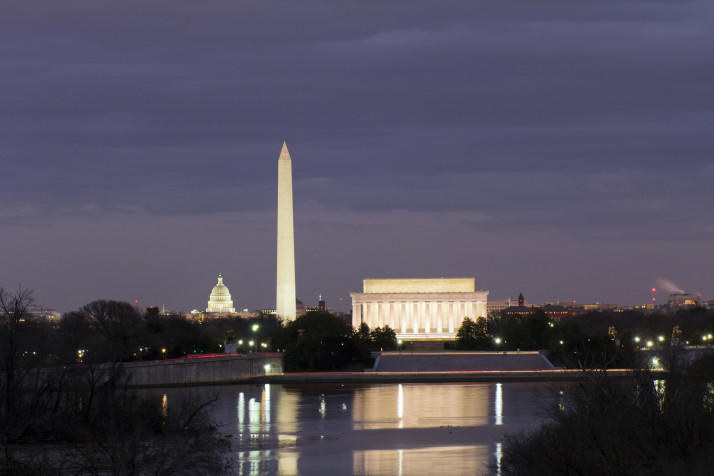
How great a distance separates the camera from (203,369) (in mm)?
80062

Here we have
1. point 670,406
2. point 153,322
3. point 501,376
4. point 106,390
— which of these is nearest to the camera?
point 670,406

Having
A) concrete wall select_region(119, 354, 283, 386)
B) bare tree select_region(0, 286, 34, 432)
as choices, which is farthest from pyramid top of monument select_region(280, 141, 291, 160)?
bare tree select_region(0, 286, 34, 432)

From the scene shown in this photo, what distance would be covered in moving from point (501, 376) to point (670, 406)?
178ft

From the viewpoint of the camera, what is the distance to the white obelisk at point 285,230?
369ft

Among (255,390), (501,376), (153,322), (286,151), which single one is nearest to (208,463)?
(255,390)

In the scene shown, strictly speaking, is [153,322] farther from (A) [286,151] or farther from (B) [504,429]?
(B) [504,429]

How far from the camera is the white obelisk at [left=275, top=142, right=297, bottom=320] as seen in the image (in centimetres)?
11244

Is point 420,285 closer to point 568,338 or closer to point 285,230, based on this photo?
point 285,230

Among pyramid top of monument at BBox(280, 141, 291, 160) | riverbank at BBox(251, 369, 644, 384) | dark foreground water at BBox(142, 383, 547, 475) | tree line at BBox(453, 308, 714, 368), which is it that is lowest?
dark foreground water at BBox(142, 383, 547, 475)

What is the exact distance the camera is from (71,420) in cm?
4112

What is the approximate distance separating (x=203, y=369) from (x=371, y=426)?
33176mm

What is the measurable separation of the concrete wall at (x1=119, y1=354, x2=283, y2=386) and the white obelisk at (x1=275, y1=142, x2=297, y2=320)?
85.8 feet

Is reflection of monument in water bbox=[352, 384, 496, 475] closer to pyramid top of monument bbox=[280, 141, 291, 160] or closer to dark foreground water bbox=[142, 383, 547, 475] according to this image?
dark foreground water bbox=[142, 383, 547, 475]

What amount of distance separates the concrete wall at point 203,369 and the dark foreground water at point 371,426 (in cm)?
432
